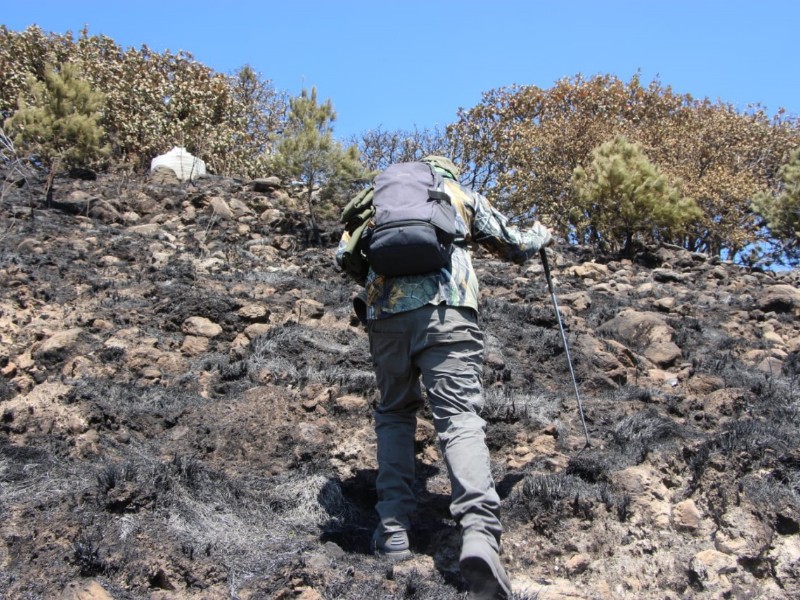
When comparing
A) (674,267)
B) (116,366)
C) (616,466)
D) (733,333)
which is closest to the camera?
(616,466)

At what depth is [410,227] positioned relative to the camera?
2.97 metres

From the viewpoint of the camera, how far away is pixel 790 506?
330 centimetres

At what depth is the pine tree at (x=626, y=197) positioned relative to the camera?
485 inches

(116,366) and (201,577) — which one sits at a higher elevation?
(116,366)

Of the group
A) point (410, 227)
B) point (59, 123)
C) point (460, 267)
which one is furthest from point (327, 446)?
point (59, 123)

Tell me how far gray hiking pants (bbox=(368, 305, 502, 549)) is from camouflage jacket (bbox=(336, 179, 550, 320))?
0.04m

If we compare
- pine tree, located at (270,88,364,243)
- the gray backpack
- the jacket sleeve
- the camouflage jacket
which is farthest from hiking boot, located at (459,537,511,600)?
pine tree, located at (270,88,364,243)

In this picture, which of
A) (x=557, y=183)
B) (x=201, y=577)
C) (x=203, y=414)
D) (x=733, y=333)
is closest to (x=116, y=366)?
(x=203, y=414)

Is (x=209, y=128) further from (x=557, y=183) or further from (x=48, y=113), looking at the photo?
(x=557, y=183)

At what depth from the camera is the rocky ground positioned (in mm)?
2861

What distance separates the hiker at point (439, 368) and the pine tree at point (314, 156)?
→ 342 inches

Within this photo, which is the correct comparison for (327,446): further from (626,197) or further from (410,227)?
(626,197)

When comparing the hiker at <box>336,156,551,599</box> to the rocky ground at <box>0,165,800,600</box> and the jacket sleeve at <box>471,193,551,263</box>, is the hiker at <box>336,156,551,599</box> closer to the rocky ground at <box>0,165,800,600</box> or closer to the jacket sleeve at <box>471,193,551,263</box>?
the jacket sleeve at <box>471,193,551,263</box>

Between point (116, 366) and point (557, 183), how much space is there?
13.0m
